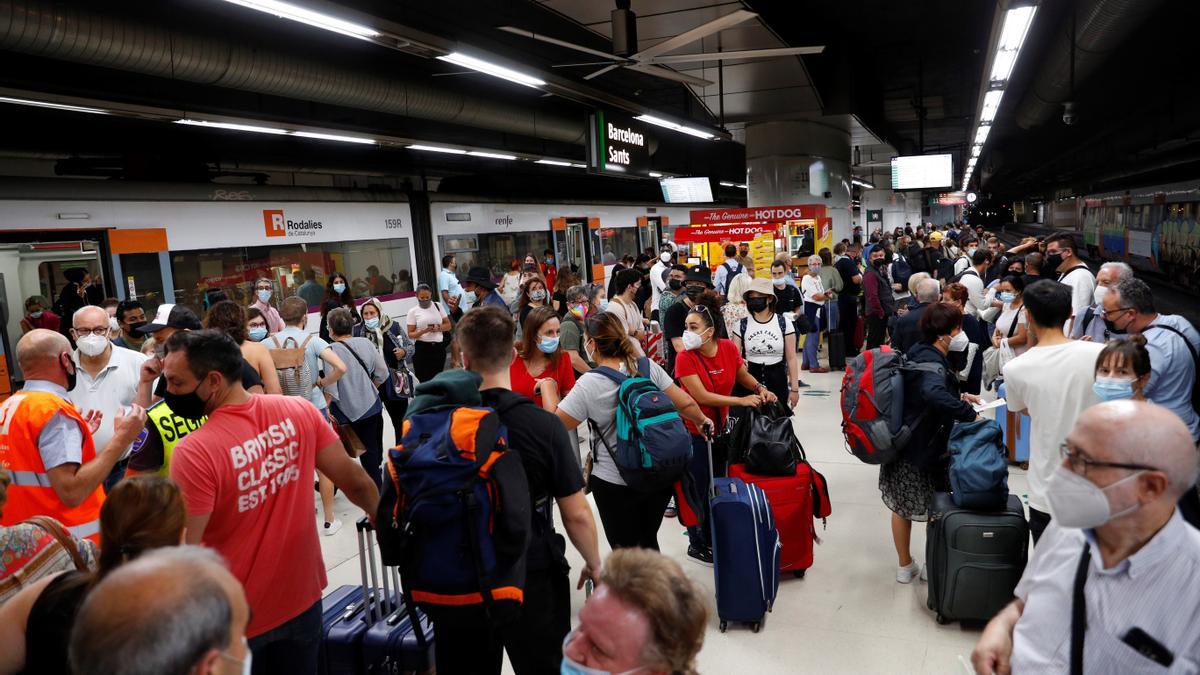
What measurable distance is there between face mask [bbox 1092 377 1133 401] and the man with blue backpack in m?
2.10

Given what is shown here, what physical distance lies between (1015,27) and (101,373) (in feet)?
22.7

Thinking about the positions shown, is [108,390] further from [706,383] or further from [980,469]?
[980,469]

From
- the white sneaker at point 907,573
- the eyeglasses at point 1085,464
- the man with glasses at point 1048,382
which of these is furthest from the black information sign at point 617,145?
the eyeglasses at point 1085,464

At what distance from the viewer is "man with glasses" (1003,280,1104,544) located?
120 inches

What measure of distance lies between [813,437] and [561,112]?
24.9 feet

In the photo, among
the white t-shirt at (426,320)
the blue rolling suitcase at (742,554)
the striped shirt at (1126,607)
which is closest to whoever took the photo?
the striped shirt at (1126,607)

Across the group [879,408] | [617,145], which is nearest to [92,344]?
[879,408]

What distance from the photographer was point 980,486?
11.1ft

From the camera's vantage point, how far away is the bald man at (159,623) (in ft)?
3.61

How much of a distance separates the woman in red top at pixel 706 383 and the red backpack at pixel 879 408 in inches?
20.6

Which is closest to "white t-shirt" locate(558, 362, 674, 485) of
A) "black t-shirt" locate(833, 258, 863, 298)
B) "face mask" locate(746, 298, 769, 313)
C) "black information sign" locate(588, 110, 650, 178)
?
"face mask" locate(746, 298, 769, 313)

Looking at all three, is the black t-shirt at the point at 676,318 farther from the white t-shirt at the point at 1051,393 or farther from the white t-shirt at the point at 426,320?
the white t-shirt at the point at 1051,393

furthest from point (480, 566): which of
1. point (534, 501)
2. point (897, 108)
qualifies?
point (897, 108)

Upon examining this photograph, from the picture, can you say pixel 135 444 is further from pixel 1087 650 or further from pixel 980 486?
pixel 980 486
